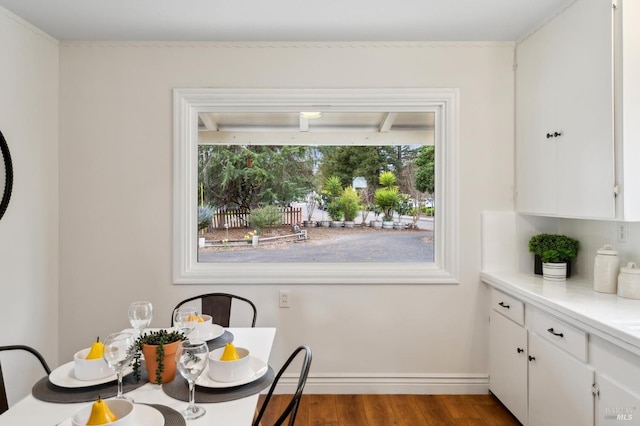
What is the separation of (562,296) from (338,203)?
1.56 m

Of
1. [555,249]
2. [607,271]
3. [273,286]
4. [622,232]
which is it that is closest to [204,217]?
[273,286]

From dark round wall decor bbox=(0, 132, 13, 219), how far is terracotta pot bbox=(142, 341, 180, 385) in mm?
1595

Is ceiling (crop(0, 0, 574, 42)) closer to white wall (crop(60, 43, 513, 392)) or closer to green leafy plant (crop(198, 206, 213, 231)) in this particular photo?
white wall (crop(60, 43, 513, 392))

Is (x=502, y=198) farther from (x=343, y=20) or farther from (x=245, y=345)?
(x=245, y=345)

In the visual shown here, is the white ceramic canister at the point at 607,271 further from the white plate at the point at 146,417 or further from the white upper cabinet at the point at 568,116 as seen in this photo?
the white plate at the point at 146,417

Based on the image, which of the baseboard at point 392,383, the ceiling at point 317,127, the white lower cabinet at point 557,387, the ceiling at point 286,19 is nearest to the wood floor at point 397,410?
the baseboard at point 392,383

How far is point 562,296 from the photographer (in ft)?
7.07

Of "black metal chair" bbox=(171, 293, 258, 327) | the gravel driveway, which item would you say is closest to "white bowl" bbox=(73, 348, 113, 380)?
"black metal chair" bbox=(171, 293, 258, 327)

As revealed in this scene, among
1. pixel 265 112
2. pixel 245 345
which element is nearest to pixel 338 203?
pixel 265 112

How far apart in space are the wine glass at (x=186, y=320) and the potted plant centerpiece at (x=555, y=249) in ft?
6.98

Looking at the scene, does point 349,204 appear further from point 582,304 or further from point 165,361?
point 165,361

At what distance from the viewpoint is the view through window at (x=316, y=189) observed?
3.07 metres

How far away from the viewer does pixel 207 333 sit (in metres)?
1.96

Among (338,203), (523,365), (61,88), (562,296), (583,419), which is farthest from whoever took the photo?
(338,203)
